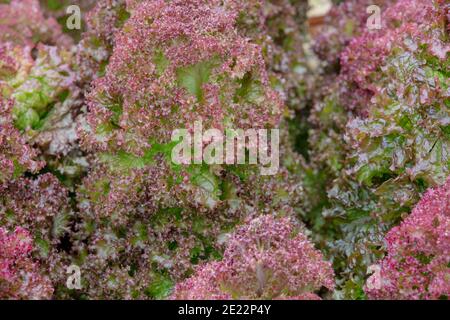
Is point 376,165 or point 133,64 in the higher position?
point 133,64

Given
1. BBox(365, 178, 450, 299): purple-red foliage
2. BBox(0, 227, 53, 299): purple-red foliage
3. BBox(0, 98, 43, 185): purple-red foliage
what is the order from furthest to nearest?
1. BBox(0, 98, 43, 185): purple-red foliage
2. BBox(0, 227, 53, 299): purple-red foliage
3. BBox(365, 178, 450, 299): purple-red foliage

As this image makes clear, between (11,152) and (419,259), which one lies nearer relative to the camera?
(419,259)

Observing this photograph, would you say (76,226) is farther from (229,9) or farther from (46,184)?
(229,9)

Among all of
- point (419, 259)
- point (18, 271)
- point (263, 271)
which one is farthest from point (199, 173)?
point (419, 259)

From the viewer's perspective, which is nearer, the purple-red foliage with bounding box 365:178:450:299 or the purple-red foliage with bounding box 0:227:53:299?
the purple-red foliage with bounding box 365:178:450:299

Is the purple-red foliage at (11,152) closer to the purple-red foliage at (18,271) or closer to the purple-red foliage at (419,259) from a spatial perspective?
the purple-red foliage at (18,271)

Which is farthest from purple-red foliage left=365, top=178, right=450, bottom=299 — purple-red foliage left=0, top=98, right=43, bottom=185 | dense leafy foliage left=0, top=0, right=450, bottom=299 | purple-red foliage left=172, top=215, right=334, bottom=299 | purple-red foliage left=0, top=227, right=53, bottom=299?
purple-red foliage left=0, top=98, right=43, bottom=185

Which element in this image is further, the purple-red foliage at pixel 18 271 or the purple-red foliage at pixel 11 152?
the purple-red foliage at pixel 11 152

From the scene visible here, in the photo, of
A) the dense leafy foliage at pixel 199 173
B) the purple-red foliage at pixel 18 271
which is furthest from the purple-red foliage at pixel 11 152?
the purple-red foliage at pixel 18 271

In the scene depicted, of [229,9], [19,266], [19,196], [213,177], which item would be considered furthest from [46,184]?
[229,9]

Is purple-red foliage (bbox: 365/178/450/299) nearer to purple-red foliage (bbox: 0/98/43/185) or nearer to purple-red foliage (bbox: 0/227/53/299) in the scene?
purple-red foliage (bbox: 0/227/53/299)

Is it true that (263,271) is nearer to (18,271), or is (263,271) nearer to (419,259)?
(419,259)
